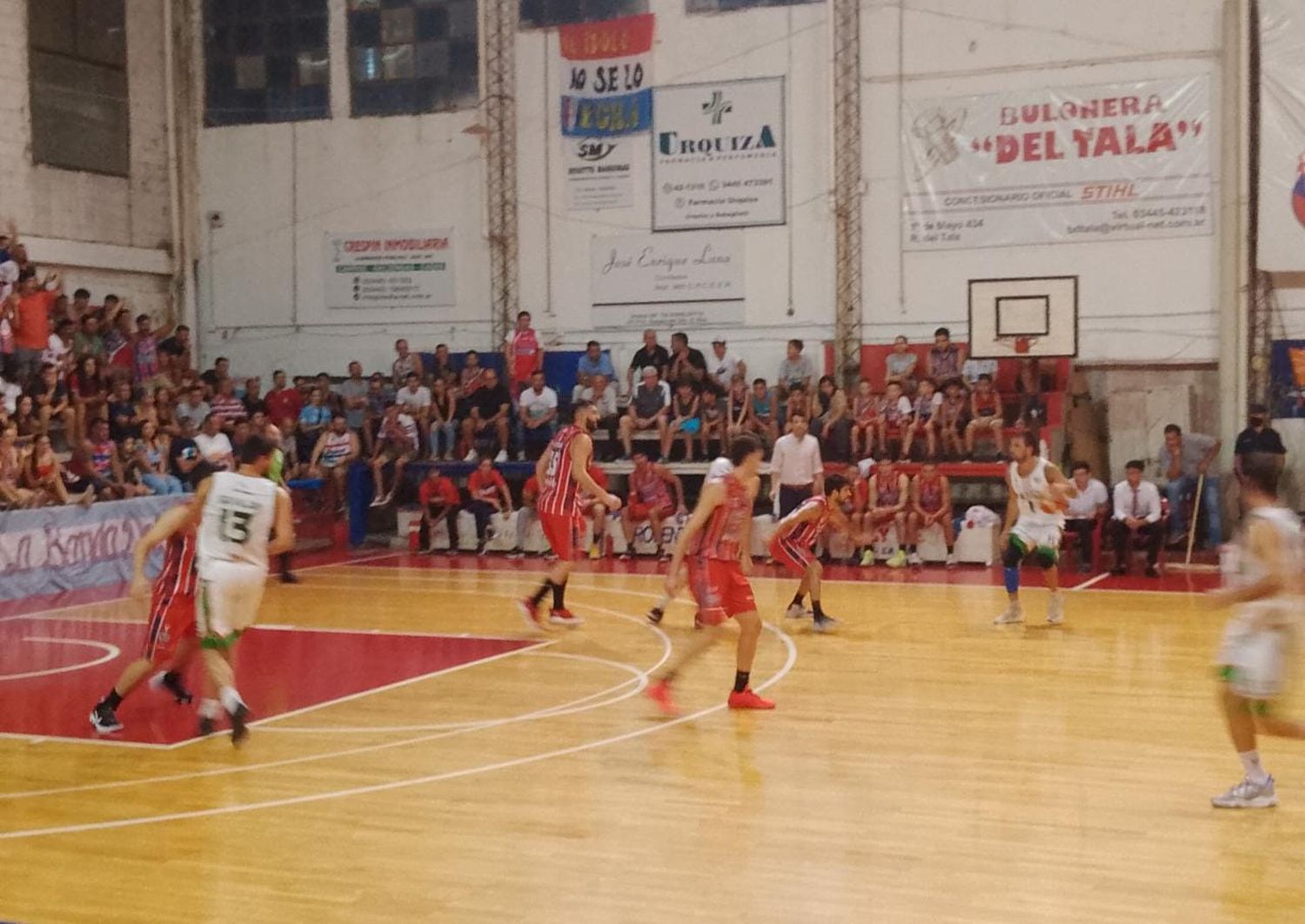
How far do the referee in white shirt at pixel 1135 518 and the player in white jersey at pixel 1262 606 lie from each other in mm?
10818

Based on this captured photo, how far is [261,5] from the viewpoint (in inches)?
997

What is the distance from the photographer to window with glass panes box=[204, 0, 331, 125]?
25.1m

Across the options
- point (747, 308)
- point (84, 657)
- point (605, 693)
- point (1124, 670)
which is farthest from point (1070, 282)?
point (84, 657)

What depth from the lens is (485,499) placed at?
20.9m

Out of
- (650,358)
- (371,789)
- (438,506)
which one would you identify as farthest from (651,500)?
(371,789)

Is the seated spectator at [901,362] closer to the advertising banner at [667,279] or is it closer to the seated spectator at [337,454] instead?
the advertising banner at [667,279]

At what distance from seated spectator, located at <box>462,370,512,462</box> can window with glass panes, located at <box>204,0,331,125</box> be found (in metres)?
6.13

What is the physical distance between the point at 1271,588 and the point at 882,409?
13.4 meters

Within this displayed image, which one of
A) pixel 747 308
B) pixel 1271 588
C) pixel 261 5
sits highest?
pixel 261 5

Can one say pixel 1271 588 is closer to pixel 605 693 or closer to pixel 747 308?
pixel 605 693

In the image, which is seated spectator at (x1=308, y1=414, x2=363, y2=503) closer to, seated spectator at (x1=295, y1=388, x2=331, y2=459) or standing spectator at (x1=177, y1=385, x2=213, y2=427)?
seated spectator at (x1=295, y1=388, x2=331, y2=459)

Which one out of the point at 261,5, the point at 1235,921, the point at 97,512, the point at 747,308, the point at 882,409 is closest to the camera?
the point at 1235,921

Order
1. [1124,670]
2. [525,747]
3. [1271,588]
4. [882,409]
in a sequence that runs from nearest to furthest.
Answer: [1271,588], [525,747], [1124,670], [882,409]

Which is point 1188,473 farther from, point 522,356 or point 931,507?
point 522,356
